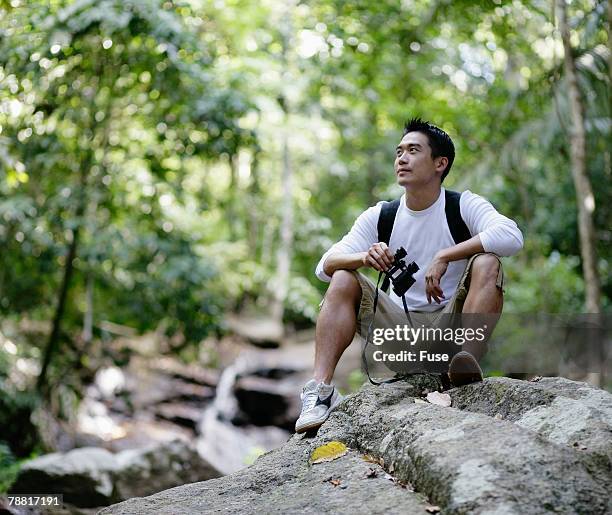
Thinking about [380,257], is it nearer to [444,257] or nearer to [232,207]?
[444,257]

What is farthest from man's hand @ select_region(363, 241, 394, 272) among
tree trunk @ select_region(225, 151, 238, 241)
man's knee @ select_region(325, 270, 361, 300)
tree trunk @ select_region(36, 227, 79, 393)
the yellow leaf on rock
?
tree trunk @ select_region(225, 151, 238, 241)

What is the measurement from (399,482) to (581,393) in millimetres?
975

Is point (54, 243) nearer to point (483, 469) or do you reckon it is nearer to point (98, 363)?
point (98, 363)

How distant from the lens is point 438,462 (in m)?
2.35

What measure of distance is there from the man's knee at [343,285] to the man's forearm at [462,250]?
458 mm

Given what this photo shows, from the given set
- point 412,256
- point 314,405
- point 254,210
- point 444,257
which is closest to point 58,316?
point 314,405

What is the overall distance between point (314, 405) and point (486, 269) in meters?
1.11

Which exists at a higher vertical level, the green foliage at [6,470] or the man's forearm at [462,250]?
the man's forearm at [462,250]

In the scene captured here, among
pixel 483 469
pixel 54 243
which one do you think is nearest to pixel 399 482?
pixel 483 469

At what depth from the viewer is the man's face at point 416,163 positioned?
3459 mm

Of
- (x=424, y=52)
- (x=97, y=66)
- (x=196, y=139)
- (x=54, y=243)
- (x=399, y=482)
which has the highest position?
(x=424, y=52)

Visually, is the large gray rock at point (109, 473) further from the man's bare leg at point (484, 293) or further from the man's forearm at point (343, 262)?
the man's bare leg at point (484, 293)

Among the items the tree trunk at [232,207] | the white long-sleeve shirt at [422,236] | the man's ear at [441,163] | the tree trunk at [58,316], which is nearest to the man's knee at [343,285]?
the white long-sleeve shirt at [422,236]

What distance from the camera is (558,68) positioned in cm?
750
